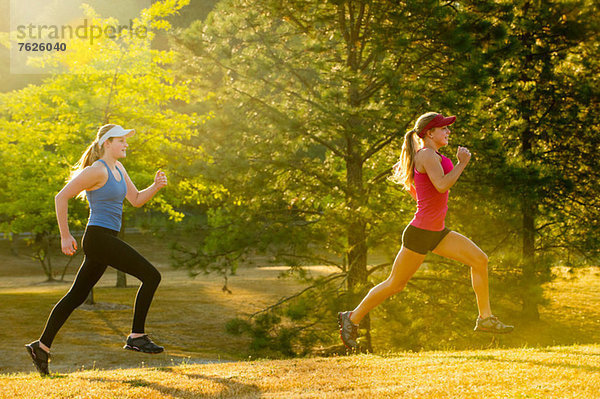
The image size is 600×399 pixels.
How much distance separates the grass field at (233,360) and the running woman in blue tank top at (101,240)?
414mm

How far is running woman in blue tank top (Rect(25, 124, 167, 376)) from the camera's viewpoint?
17.6 ft

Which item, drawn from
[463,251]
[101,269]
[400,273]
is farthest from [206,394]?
[463,251]

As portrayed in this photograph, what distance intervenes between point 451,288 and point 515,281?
1462mm

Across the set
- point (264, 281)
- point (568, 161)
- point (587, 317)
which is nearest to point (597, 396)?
point (568, 161)

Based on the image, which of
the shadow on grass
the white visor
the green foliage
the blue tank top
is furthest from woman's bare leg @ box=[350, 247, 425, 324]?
the green foliage

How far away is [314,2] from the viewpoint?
12.6 metres

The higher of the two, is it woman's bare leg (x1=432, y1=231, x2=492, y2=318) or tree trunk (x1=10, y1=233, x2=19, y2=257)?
woman's bare leg (x1=432, y1=231, x2=492, y2=318)

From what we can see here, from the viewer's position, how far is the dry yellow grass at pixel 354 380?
16.0 ft

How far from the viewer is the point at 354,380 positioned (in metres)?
5.48

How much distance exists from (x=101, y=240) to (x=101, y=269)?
12.4 inches

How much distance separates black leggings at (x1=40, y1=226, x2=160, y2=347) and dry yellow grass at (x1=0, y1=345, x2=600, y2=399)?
0.55m

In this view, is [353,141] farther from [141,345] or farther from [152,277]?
[141,345]

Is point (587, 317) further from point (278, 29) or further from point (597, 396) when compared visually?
point (597, 396)

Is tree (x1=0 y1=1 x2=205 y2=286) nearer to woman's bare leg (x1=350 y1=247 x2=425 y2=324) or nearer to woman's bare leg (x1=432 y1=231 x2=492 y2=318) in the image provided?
woman's bare leg (x1=350 y1=247 x2=425 y2=324)
